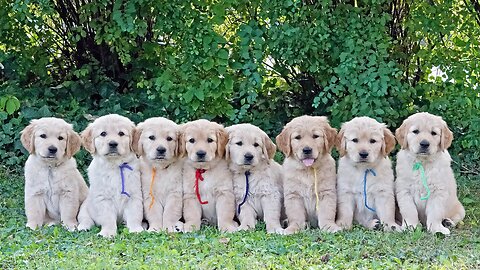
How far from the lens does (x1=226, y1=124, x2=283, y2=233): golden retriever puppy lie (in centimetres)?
764

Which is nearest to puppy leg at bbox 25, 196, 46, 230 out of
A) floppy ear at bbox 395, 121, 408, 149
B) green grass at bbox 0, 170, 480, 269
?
green grass at bbox 0, 170, 480, 269

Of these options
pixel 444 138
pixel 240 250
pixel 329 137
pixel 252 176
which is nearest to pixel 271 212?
pixel 252 176

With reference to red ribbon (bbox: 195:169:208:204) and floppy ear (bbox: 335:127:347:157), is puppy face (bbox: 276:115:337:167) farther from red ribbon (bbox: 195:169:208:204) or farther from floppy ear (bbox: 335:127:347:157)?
red ribbon (bbox: 195:169:208:204)

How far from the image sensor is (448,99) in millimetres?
10477

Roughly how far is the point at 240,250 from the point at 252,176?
4.46ft

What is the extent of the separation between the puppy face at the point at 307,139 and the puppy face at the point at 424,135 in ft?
2.26

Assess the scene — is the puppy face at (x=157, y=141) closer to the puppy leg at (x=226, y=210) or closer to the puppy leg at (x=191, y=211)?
the puppy leg at (x=191, y=211)

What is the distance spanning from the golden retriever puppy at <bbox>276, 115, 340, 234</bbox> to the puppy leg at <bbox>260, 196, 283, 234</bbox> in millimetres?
92

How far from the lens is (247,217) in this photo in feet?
25.1

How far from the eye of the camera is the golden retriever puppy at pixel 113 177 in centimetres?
760

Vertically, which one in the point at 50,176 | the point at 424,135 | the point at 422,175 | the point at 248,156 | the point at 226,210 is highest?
the point at 424,135

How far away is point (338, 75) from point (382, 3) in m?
1.14

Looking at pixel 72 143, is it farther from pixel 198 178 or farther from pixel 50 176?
pixel 198 178

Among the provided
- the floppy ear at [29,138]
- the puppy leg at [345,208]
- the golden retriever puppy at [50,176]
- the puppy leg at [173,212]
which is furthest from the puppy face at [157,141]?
the puppy leg at [345,208]
